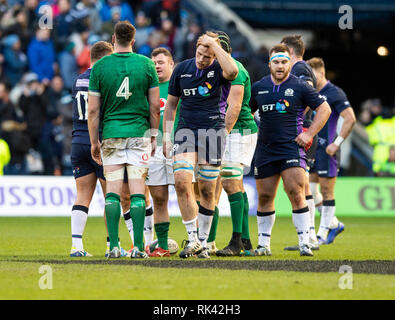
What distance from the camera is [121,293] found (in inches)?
283

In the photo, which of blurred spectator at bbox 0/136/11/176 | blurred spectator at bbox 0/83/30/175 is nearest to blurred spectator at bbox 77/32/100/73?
blurred spectator at bbox 0/83/30/175

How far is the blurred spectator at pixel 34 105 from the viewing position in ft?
68.9

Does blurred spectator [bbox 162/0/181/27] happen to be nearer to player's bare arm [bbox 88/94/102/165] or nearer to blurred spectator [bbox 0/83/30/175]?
blurred spectator [bbox 0/83/30/175]

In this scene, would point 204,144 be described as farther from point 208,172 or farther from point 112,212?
point 112,212

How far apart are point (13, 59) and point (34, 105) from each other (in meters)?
1.99

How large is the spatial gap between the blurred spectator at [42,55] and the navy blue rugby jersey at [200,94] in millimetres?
12299

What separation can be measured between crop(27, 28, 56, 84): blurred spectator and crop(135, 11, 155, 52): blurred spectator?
237cm

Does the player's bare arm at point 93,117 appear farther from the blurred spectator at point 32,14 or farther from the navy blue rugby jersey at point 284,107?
the blurred spectator at point 32,14

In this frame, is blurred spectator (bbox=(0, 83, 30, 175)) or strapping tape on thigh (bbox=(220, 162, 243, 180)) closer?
strapping tape on thigh (bbox=(220, 162, 243, 180))

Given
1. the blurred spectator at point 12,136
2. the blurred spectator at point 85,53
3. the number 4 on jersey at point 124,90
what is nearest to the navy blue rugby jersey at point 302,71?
the number 4 on jersey at point 124,90

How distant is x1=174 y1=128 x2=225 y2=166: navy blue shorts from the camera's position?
32.9 feet

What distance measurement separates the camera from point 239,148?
10.9 metres
